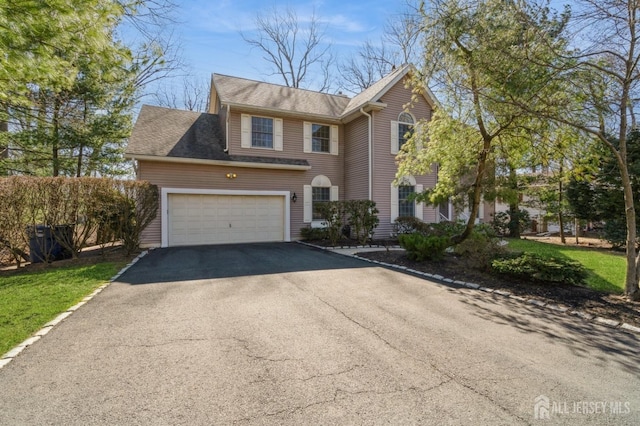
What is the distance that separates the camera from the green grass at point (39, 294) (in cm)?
389

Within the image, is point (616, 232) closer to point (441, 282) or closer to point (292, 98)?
point (441, 282)

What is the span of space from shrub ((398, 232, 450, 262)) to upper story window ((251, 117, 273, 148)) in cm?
805

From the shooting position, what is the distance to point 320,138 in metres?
14.8

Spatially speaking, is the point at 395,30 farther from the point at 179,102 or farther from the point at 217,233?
the point at 179,102

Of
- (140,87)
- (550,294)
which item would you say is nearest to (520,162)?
(550,294)

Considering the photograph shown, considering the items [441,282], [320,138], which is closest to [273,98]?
[320,138]

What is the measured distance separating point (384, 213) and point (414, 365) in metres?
10.8

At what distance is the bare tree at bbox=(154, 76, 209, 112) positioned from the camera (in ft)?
79.3

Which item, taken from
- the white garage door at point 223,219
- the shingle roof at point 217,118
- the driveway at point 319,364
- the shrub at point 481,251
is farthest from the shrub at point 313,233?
the driveway at point 319,364

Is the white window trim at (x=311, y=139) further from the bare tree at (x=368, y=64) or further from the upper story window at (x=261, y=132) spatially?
the bare tree at (x=368, y=64)

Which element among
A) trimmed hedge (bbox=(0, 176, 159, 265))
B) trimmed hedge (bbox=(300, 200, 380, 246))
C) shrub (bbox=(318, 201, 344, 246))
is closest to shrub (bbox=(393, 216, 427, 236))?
trimmed hedge (bbox=(300, 200, 380, 246))

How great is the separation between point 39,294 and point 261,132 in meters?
9.83

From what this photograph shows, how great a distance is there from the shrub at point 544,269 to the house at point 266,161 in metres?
7.16

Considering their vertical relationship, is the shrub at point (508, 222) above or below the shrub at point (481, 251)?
above
